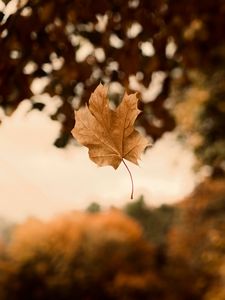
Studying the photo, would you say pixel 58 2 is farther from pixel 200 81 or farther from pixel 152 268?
pixel 152 268

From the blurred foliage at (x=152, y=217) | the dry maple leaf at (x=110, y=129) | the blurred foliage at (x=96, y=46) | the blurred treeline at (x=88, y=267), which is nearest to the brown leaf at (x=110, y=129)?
the dry maple leaf at (x=110, y=129)

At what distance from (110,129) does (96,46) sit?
1595 millimetres

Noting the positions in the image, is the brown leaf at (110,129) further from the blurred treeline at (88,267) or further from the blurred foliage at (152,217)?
the blurred foliage at (152,217)

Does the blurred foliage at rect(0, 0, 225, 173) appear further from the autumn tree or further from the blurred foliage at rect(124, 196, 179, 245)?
the blurred foliage at rect(124, 196, 179, 245)

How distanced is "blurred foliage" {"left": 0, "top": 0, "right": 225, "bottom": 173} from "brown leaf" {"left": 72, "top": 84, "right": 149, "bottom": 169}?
2.89 ft

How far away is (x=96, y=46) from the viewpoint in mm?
2408

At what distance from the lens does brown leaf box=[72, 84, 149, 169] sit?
0.87 m

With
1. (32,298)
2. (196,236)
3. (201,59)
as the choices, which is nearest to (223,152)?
(196,236)

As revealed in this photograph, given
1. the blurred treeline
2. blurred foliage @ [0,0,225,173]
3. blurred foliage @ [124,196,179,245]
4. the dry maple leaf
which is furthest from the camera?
blurred foliage @ [124,196,179,245]

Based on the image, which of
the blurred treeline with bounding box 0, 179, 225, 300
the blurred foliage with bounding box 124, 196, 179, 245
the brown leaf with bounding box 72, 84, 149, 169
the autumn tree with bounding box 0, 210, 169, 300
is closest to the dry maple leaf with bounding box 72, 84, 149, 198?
the brown leaf with bounding box 72, 84, 149, 169

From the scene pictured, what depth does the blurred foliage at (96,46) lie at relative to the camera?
6.30 ft

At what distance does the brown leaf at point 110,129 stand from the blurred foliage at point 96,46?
88cm

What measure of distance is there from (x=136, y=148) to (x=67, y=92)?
4.82 feet

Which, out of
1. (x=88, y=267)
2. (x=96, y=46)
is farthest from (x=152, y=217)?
(x=96, y=46)
